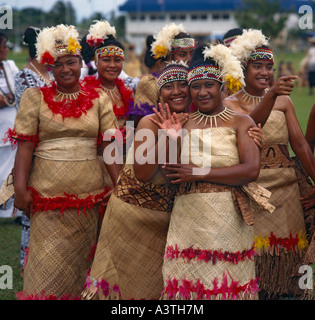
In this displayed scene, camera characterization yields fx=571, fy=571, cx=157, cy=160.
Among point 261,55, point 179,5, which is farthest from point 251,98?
point 179,5

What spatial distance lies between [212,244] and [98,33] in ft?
9.80

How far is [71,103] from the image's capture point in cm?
459

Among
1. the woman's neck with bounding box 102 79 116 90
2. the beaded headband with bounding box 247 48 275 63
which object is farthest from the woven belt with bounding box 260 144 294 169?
the woman's neck with bounding box 102 79 116 90

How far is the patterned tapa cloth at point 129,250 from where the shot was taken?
13.6 feet

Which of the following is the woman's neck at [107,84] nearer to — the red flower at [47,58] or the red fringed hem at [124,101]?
the red fringed hem at [124,101]

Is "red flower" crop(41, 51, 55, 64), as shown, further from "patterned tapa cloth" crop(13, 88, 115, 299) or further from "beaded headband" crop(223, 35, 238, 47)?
"beaded headband" crop(223, 35, 238, 47)

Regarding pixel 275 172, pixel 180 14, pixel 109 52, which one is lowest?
pixel 275 172

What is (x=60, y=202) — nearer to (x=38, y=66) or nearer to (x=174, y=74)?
(x=174, y=74)

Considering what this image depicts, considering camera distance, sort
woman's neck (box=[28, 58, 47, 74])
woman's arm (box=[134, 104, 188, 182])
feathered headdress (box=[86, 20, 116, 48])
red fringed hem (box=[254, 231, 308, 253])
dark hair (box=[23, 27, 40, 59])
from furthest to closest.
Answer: dark hair (box=[23, 27, 40, 59]) < woman's neck (box=[28, 58, 47, 74]) < feathered headdress (box=[86, 20, 116, 48]) < red fringed hem (box=[254, 231, 308, 253]) < woman's arm (box=[134, 104, 188, 182])

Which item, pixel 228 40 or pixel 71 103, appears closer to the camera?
pixel 71 103

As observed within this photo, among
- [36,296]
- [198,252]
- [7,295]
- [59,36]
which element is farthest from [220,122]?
[7,295]

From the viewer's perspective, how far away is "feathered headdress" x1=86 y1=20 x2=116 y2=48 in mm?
5781

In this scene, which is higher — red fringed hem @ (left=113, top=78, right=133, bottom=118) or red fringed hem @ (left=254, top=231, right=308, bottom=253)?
red fringed hem @ (left=113, top=78, right=133, bottom=118)

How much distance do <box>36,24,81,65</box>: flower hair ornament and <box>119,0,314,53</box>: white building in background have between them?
60.9 meters
